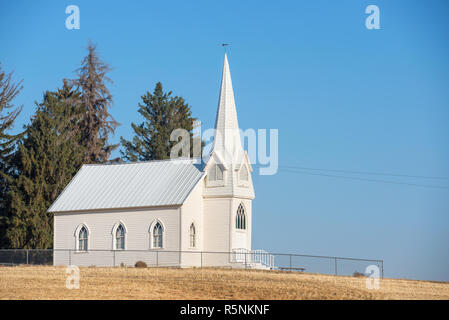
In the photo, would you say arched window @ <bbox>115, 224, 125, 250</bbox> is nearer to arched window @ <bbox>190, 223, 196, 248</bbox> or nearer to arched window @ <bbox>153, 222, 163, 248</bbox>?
arched window @ <bbox>153, 222, 163, 248</bbox>

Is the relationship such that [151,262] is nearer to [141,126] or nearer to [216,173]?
[216,173]

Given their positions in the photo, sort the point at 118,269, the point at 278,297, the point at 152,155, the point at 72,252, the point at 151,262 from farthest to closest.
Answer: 1. the point at 152,155
2. the point at 72,252
3. the point at 151,262
4. the point at 118,269
5. the point at 278,297

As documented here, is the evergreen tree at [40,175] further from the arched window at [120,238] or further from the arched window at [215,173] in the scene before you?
the arched window at [215,173]

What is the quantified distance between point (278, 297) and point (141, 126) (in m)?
51.7

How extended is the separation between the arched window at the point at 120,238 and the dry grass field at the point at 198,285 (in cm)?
715

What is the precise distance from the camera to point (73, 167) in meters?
66.4

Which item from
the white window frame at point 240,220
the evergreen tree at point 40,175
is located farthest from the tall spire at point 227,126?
the evergreen tree at point 40,175

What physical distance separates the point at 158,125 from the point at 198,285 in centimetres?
4578

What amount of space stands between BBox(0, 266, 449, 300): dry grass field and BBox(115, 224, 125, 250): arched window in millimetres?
7152

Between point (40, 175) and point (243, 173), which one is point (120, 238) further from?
point (40, 175)

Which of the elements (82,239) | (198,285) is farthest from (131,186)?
(198,285)

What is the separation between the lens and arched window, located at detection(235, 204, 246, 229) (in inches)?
2090
